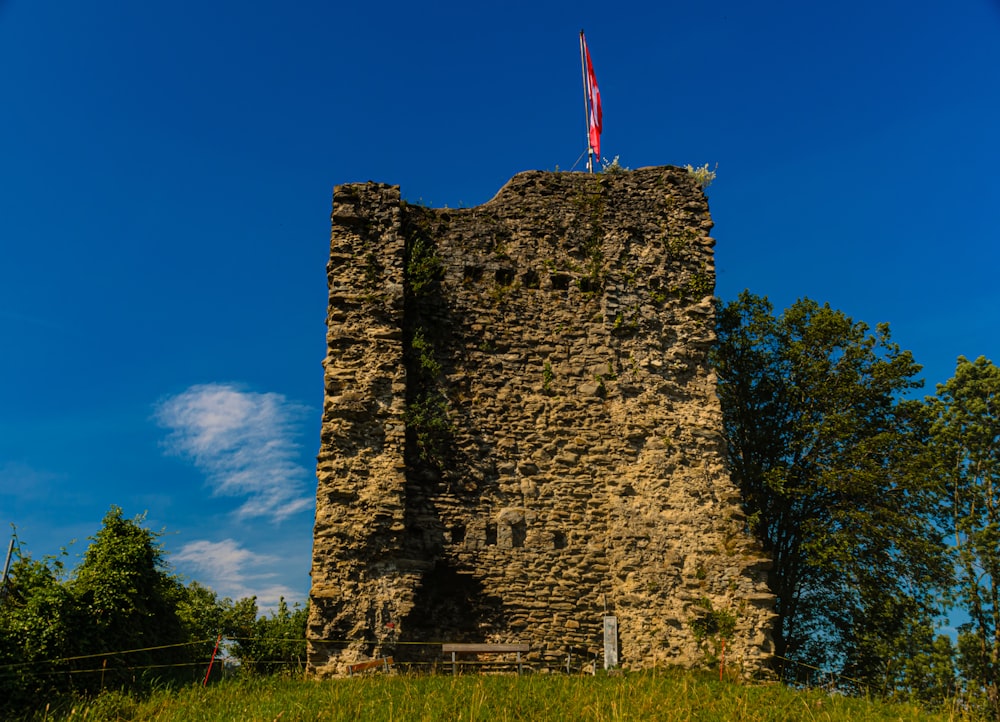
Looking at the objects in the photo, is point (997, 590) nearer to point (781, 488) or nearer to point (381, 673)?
point (781, 488)

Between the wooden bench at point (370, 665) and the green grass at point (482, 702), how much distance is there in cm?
75

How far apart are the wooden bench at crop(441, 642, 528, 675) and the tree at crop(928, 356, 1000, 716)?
35.7ft

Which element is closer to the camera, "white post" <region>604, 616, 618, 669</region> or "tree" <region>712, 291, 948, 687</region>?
"white post" <region>604, 616, 618, 669</region>

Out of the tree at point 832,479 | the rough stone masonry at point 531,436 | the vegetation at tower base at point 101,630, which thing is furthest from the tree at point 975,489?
the vegetation at tower base at point 101,630

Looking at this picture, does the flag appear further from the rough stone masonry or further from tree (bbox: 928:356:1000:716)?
tree (bbox: 928:356:1000:716)

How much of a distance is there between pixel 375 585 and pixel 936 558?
12709mm

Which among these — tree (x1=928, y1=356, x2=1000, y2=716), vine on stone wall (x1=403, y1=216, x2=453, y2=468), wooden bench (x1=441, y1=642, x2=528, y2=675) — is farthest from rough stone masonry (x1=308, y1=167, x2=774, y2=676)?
tree (x1=928, y1=356, x2=1000, y2=716)

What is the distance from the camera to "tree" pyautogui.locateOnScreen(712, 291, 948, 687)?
1691 centimetres

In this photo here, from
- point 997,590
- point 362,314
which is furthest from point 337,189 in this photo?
point 997,590

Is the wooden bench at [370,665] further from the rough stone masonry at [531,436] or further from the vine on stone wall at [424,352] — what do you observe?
the vine on stone wall at [424,352]

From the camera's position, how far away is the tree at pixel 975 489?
A: 57.3 feet

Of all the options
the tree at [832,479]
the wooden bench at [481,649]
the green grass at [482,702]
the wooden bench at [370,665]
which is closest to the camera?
the green grass at [482,702]

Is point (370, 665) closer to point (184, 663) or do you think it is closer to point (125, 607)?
point (184, 663)

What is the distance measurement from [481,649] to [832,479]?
972 cm
